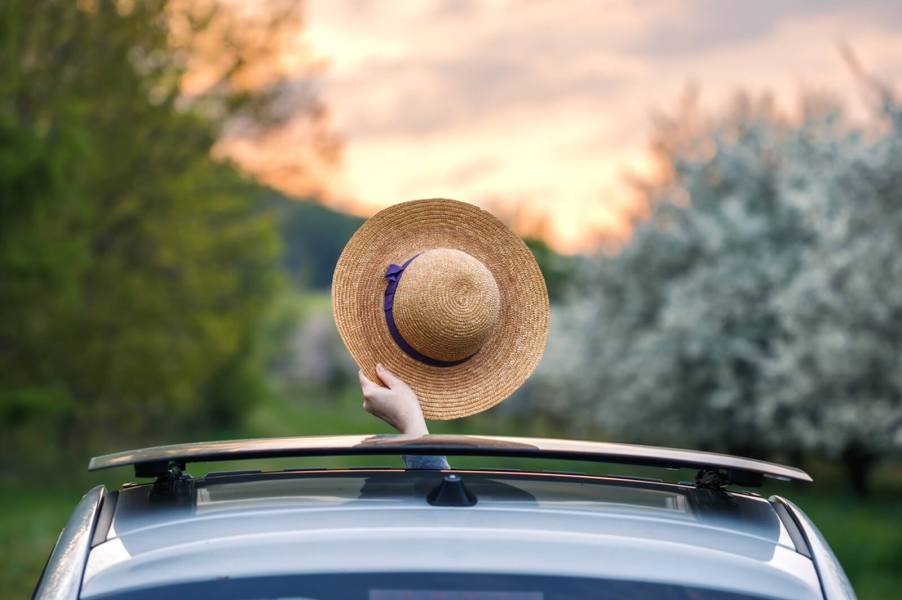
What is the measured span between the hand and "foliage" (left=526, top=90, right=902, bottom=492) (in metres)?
12.2

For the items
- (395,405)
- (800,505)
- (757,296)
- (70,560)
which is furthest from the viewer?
(757,296)

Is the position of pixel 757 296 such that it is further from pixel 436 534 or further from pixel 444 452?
pixel 436 534

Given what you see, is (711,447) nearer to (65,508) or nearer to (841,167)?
(841,167)

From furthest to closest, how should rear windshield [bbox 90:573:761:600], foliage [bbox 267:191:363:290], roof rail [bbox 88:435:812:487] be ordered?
foliage [bbox 267:191:363:290], roof rail [bbox 88:435:812:487], rear windshield [bbox 90:573:761:600]

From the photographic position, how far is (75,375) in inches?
1045

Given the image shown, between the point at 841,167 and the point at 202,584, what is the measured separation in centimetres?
1718

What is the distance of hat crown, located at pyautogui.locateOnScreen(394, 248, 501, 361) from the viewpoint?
151 inches

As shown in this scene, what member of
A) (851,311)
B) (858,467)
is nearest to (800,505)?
(851,311)

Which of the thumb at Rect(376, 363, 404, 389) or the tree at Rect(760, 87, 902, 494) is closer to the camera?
the thumb at Rect(376, 363, 404, 389)

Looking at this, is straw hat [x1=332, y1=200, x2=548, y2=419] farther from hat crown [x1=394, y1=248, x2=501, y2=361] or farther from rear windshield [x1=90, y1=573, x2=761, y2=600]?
rear windshield [x1=90, y1=573, x2=761, y2=600]

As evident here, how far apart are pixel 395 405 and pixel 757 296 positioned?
71.6 ft

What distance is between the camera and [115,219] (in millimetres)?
25312

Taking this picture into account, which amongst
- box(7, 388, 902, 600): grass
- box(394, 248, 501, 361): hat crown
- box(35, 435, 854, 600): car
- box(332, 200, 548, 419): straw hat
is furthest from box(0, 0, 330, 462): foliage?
box(35, 435, 854, 600): car

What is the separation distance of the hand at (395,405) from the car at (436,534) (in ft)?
3.43
